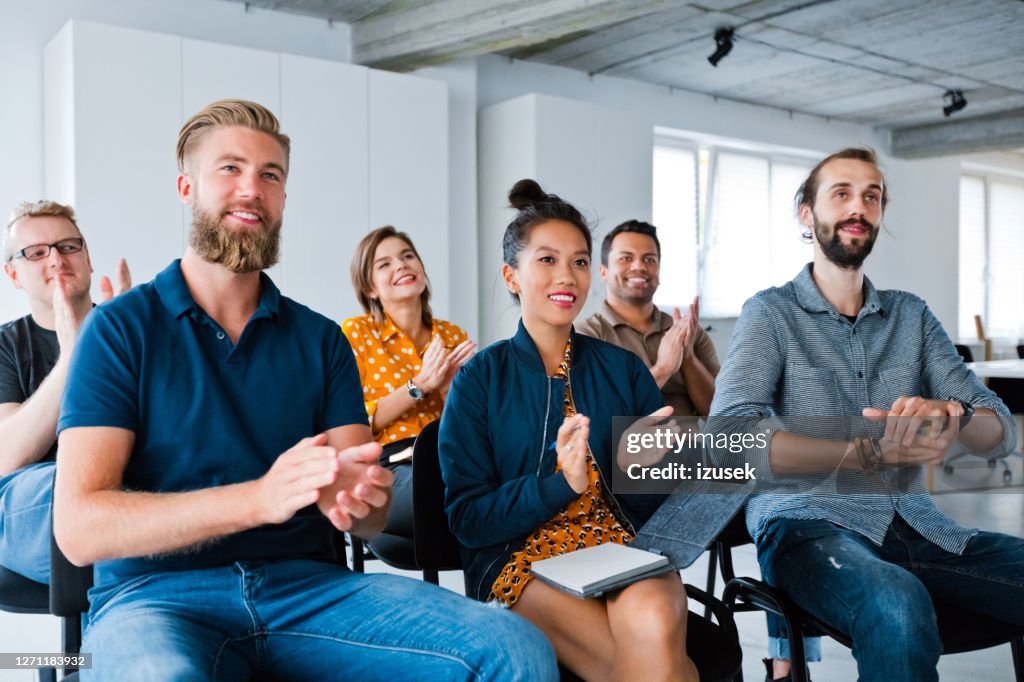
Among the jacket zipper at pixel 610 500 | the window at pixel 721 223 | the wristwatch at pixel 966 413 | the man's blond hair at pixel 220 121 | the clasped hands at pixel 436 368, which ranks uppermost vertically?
the window at pixel 721 223

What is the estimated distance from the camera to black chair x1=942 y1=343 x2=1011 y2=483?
2023 millimetres

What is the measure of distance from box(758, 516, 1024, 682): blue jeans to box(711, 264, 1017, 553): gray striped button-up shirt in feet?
0.13

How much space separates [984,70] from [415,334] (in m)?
6.31

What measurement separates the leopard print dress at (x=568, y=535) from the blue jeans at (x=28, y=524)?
91cm

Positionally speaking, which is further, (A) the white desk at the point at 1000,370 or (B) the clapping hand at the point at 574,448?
(A) the white desk at the point at 1000,370

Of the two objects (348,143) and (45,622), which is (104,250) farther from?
(45,622)

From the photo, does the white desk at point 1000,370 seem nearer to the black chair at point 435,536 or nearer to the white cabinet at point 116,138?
the black chair at point 435,536

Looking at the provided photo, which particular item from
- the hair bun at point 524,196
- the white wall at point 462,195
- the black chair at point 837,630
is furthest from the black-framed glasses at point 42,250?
the white wall at point 462,195

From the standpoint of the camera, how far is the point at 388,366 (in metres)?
3.17

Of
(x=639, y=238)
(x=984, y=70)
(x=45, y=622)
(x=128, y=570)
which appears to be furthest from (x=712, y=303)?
(x=128, y=570)

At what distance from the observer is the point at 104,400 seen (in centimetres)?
143

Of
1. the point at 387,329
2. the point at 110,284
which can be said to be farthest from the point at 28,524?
the point at 387,329

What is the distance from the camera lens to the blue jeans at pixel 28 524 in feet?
6.05

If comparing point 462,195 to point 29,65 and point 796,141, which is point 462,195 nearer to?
point 29,65
